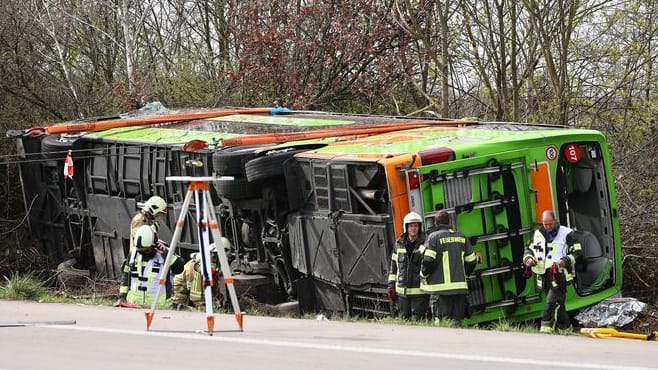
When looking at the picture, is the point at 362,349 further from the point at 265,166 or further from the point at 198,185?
the point at 265,166

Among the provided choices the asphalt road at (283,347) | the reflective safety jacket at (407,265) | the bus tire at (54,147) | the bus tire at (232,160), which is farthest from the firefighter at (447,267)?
the bus tire at (54,147)

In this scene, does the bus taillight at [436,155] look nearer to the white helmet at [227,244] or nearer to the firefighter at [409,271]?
the firefighter at [409,271]

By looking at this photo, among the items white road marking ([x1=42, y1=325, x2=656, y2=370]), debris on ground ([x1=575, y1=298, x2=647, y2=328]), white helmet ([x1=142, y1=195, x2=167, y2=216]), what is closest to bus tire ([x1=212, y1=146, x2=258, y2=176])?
white helmet ([x1=142, y1=195, x2=167, y2=216])

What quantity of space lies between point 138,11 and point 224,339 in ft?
73.6

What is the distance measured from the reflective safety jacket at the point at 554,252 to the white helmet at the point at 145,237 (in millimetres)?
3924

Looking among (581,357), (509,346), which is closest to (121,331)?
(509,346)

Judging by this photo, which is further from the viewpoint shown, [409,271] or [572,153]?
[572,153]

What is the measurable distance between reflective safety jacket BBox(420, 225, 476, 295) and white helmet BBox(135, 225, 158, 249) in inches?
122

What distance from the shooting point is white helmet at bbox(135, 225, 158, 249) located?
12.4 metres

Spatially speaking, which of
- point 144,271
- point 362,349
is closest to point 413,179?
point 144,271

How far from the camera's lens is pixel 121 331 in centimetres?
880

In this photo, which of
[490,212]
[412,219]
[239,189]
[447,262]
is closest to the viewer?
[447,262]

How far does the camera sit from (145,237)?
40.8ft

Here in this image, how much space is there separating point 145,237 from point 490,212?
3643 mm
